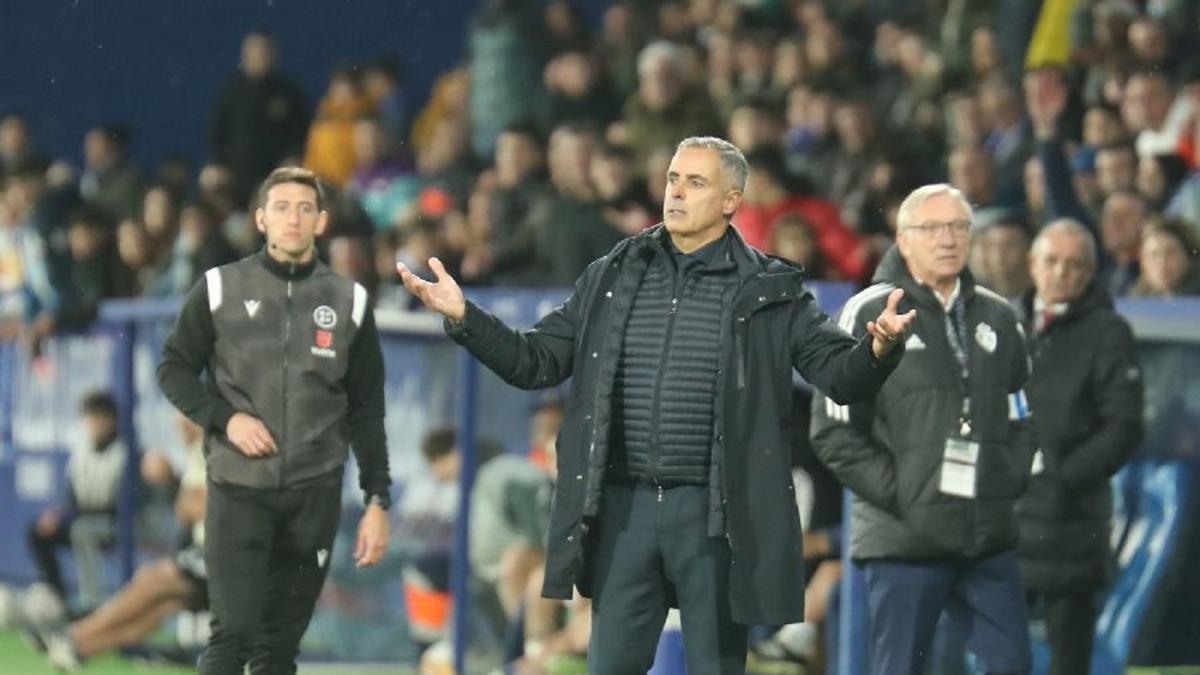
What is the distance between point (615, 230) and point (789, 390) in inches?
210

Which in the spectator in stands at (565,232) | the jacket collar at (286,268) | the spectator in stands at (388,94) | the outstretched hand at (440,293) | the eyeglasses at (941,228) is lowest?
the outstretched hand at (440,293)

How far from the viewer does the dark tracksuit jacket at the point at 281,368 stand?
26.8ft

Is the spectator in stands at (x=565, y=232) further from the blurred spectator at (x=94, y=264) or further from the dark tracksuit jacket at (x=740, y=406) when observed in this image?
the dark tracksuit jacket at (x=740, y=406)

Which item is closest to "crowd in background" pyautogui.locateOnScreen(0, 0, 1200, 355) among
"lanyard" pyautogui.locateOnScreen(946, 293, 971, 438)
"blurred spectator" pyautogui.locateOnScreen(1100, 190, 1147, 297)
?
"blurred spectator" pyautogui.locateOnScreen(1100, 190, 1147, 297)

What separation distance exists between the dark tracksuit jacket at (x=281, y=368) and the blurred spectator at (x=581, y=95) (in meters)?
5.63

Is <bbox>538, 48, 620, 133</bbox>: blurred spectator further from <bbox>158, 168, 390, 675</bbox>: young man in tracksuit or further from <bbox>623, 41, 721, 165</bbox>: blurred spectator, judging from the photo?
<bbox>158, 168, 390, 675</bbox>: young man in tracksuit

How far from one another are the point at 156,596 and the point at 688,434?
5884mm

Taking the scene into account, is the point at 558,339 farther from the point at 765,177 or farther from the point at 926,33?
the point at 926,33

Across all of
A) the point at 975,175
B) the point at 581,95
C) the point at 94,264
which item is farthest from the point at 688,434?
the point at 94,264

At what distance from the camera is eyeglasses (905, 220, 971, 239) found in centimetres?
784

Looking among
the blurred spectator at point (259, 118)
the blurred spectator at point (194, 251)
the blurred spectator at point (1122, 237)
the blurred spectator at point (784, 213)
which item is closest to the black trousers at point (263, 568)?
the blurred spectator at point (784, 213)

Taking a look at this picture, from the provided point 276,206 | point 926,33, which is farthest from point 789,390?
point 926,33

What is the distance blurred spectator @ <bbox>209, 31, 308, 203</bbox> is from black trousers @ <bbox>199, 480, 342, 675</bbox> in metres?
8.79

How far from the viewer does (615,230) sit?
12062 millimetres
